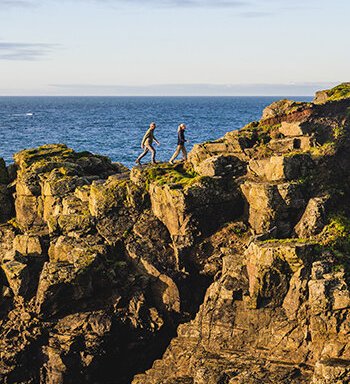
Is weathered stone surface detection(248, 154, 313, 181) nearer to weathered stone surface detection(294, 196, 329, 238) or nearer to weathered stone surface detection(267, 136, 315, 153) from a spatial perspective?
weathered stone surface detection(294, 196, 329, 238)

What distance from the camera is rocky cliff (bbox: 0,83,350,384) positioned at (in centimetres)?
2503

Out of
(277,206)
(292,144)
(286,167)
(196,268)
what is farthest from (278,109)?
(196,268)

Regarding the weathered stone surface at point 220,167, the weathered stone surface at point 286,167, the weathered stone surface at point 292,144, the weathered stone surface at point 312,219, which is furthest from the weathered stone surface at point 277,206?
the weathered stone surface at point 292,144

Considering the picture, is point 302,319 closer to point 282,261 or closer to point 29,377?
point 282,261

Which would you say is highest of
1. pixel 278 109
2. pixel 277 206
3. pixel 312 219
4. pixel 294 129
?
pixel 278 109

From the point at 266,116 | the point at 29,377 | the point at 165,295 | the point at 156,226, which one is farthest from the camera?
the point at 266,116

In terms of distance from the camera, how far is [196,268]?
29375mm

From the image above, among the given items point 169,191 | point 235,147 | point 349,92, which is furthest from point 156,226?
point 349,92

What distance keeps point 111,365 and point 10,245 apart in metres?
8.89

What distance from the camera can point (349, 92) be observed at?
36719 mm

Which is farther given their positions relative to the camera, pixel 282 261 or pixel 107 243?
pixel 107 243

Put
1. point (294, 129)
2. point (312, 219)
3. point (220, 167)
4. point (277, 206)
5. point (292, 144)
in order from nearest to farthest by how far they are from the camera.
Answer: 1. point (312, 219)
2. point (277, 206)
3. point (220, 167)
4. point (292, 144)
5. point (294, 129)

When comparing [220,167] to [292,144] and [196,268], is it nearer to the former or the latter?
[292,144]

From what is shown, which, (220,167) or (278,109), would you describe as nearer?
(220,167)
